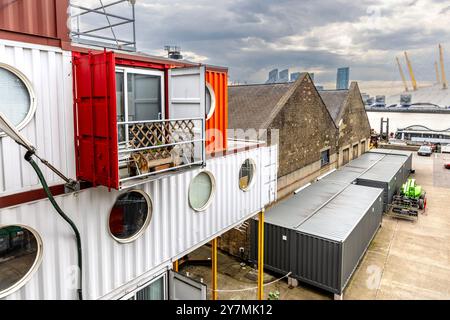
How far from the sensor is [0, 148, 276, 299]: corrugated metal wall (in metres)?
5.27

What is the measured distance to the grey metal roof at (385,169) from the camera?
2462cm

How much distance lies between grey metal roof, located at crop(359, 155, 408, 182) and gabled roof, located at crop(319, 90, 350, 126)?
4885 millimetres

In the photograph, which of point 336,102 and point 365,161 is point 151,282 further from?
point 365,161

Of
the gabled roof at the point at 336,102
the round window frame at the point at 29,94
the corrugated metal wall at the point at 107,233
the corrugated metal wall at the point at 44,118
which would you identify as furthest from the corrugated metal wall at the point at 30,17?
the gabled roof at the point at 336,102

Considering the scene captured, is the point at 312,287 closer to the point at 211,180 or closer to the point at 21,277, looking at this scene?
the point at 211,180

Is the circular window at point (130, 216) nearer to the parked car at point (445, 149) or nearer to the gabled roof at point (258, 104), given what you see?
the gabled roof at point (258, 104)

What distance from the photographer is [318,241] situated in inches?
521

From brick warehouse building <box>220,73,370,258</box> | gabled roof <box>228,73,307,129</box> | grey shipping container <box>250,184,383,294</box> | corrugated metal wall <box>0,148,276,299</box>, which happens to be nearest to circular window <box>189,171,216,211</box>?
corrugated metal wall <box>0,148,276,299</box>

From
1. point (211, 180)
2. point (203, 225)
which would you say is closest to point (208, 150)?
point (211, 180)

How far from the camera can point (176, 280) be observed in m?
7.75

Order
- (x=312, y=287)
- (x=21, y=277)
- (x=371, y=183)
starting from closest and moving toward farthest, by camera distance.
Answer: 1. (x=21, y=277)
2. (x=312, y=287)
3. (x=371, y=183)

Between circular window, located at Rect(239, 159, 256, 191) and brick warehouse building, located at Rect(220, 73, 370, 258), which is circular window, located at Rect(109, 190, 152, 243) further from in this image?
brick warehouse building, located at Rect(220, 73, 370, 258)

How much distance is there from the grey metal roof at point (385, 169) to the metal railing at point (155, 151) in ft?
67.0
